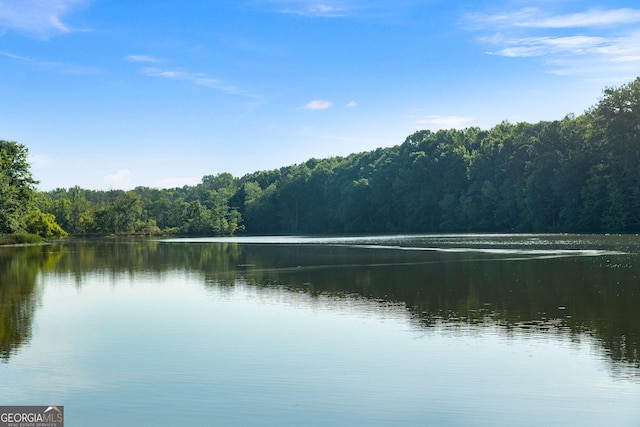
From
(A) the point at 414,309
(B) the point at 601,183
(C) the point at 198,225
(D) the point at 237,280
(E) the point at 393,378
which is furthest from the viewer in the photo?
(C) the point at 198,225

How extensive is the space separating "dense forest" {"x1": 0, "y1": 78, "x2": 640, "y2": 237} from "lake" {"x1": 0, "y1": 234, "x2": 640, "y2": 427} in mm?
53617

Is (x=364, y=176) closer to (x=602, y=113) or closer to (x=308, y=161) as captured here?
(x=308, y=161)

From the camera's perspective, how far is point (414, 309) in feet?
63.1

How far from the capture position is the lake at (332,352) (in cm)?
977

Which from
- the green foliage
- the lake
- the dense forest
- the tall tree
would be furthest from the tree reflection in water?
the green foliage

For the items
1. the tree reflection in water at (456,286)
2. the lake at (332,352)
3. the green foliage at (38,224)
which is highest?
the green foliage at (38,224)

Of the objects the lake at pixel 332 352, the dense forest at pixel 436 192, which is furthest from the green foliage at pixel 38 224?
the lake at pixel 332 352

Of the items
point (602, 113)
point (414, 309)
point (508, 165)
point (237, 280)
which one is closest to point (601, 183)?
point (602, 113)

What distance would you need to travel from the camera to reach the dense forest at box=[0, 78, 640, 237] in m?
83.2

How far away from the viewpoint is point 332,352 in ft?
44.5

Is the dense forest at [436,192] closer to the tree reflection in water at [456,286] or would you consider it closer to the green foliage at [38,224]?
the green foliage at [38,224]

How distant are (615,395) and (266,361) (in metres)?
5.85

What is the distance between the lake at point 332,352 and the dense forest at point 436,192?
53.6 meters

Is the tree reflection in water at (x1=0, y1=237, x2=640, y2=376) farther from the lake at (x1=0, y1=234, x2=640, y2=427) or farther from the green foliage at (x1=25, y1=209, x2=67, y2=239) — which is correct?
the green foliage at (x1=25, y1=209, x2=67, y2=239)
